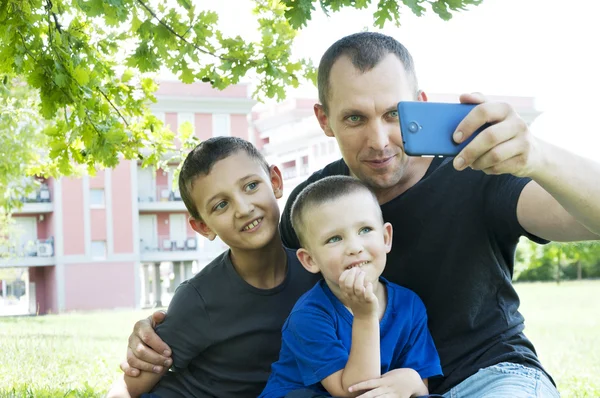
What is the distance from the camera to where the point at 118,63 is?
19.7ft

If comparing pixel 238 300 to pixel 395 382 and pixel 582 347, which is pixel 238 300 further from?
pixel 582 347

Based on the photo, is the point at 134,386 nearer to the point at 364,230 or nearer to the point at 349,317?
the point at 349,317

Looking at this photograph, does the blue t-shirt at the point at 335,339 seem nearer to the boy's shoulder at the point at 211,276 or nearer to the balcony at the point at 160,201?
the boy's shoulder at the point at 211,276

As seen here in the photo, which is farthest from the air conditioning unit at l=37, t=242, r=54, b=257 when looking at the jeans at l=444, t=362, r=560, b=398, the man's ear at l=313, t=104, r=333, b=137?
the jeans at l=444, t=362, r=560, b=398

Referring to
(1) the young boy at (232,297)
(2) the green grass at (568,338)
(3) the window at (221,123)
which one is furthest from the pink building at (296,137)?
(1) the young boy at (232,297)

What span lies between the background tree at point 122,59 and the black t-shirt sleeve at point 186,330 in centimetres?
163

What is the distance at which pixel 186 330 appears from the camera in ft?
10.1

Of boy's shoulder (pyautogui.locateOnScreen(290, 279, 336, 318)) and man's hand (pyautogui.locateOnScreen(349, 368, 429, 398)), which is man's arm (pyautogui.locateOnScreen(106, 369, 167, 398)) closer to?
boy's shoulder (pyautogui.locateOnScreen(290, 279, 336, 318))

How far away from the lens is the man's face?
274 cm

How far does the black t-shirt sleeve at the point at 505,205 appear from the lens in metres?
2.38

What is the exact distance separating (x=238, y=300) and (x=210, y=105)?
38.3 metres

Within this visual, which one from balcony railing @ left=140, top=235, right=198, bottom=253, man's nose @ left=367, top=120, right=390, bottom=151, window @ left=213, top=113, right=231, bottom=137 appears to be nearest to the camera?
man's nose @ left=367, top=120, right=390, bottom=151

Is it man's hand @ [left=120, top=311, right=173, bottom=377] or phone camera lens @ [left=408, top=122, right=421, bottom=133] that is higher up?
phone camera lens @ [left=408, top=122, right=421, bottom=133]

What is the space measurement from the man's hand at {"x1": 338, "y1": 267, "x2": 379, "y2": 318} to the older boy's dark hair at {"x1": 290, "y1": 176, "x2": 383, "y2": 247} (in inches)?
13.2
